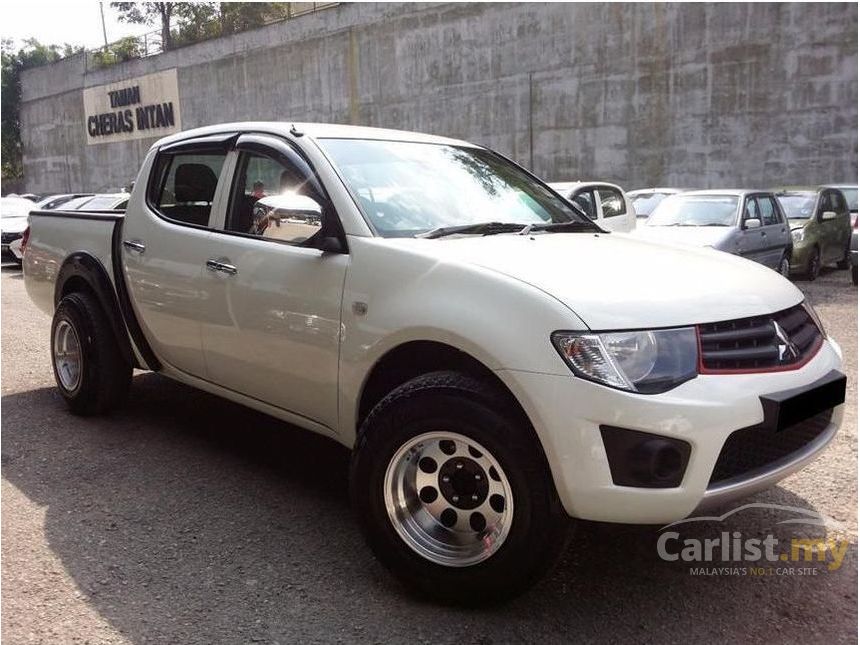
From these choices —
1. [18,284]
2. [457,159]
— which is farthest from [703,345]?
[18,284]

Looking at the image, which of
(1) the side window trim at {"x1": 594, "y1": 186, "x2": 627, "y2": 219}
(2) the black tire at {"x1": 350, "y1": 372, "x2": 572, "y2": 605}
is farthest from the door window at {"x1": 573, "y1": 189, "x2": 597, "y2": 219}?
(2) the black tire at {"x1": 350, "y1": 372, "x2": 572, "y2": 605}

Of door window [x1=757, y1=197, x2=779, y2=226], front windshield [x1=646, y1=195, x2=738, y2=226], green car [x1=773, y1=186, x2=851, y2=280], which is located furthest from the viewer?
green car [x1=773, y1=186, x2=851, y2=280]

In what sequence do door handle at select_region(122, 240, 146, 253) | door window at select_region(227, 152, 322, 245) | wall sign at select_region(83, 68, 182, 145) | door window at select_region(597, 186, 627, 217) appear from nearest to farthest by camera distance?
door window at select_region(227, 152, 322, 245) < door handle at select_region(122, 240, 146, 253) < door window at select_region(597, 186, 627, 217) < wall sign at select_region(83, 68, 182, 145)

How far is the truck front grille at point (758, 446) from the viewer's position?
8.23 feet

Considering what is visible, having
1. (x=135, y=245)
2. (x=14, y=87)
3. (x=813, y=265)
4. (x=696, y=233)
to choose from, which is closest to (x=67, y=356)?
(x=135, y=245)

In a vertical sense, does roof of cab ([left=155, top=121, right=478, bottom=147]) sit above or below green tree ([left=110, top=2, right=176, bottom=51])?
below

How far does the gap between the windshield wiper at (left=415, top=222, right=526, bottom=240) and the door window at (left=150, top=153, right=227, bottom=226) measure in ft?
4.65

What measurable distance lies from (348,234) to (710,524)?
2.09 m

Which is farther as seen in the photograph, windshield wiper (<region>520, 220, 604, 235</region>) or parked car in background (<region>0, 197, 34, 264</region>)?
parked car in background (<region>0, 197, 34, 264</region>)

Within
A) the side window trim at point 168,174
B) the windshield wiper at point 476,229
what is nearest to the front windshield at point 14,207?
the side window trim at point 168,174

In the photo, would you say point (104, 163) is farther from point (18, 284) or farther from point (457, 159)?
point (457, 159)

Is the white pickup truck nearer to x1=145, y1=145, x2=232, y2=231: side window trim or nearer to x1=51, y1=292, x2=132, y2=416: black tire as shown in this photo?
x1=145, y1=145, x2=232, y2=231: side window trim

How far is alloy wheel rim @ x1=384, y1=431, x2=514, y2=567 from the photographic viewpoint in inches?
106

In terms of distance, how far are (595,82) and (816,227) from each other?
38.3 feet
